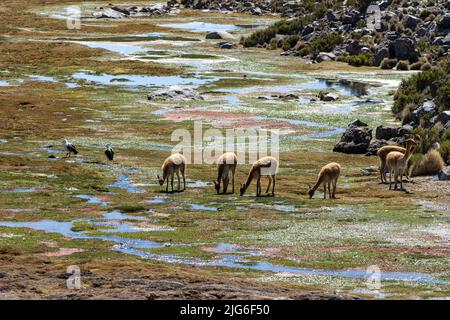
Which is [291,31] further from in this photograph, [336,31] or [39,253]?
[39,253]

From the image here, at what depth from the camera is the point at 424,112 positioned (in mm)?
51188

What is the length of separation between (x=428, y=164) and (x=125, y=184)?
1209 cm

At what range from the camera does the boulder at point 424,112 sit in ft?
166

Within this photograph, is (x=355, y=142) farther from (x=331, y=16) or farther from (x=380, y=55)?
(x=331, y=16)

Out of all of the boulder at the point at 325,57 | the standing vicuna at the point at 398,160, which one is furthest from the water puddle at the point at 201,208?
the boulder at the point at 325,57

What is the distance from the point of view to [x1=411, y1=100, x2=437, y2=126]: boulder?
50719mm

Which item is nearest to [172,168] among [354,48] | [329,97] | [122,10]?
[329,97]

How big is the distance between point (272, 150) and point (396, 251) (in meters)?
21.5

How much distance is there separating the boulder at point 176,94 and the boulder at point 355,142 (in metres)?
19.8

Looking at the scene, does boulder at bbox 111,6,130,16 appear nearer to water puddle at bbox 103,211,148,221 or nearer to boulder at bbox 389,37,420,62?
boulder at bbox 389,37,420,62

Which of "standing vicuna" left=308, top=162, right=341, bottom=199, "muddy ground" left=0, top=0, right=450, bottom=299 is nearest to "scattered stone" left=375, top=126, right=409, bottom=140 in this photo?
"muddy ground" left=0, top=0, right=450, bottom=299

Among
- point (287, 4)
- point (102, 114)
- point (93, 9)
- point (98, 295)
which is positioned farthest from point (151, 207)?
point (93, 9)

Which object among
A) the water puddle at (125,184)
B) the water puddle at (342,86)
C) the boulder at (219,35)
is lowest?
the water puddle at (125,184)

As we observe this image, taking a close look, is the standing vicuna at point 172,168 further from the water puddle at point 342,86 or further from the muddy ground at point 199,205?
the water puddle at point 342,86
